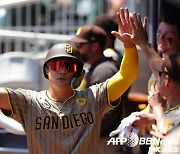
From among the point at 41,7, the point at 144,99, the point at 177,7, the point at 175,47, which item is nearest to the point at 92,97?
the point at 175,47

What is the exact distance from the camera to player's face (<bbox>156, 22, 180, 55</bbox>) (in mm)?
4793

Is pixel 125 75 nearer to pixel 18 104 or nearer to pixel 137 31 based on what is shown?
pixel 137 31

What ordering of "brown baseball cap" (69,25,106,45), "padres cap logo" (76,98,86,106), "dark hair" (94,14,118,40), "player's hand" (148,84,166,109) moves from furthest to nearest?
"dark hair" (94,14,118,40) < "brown baseball cap" (69,25,106,45) < "padres cap logo" (76,98,86,106) < "player's hand" (148,84,166,109)

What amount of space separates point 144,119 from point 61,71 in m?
0.64

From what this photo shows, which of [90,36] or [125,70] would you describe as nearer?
[125,70]

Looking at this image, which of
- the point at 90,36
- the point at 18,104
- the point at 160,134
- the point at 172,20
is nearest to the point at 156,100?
the point at 160,134

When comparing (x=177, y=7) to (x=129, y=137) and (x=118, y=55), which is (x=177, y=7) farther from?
(x=129, y=137)

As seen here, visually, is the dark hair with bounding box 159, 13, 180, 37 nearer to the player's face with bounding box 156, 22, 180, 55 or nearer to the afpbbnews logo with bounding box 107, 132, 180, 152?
the player's face with bounding box 156, 22, 180, 55

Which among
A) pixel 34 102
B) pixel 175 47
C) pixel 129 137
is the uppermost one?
pixel 175 47

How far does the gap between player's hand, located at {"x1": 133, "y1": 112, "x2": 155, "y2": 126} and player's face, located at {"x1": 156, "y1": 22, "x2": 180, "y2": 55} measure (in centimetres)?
77

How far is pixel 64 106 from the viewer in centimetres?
398

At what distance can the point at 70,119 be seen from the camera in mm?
3938

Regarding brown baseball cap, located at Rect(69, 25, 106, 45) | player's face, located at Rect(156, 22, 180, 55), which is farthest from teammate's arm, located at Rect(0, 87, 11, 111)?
brown baseball cap, located at Rect(69, 25, 106, 45)

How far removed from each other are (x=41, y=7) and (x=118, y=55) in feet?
12.9
